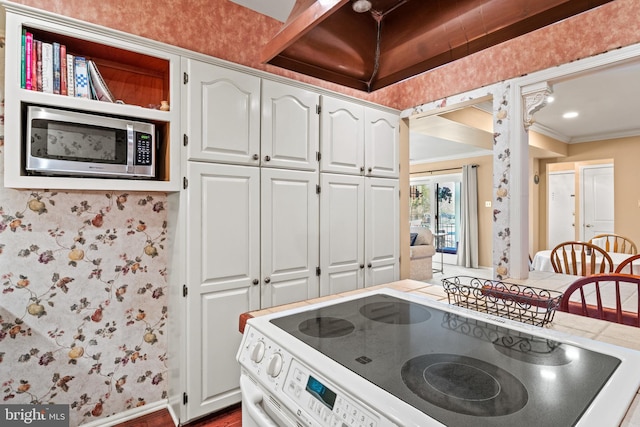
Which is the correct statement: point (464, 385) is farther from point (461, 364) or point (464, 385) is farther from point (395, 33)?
point (395, 33)

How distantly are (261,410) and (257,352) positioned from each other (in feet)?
0.51

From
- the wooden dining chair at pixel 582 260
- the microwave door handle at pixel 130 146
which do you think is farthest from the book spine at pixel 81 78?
the wooden dining chair at pixel 582 260

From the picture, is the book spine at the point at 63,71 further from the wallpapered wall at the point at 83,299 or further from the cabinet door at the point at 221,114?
the cabinet door at the point at 221,114

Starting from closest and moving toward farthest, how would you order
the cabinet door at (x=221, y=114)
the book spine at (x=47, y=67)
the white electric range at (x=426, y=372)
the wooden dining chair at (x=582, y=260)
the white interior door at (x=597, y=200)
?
the white electric range at (x=426, y=372), the book spine at (x=47, y=67), the cabinet door at (x=221, y=114), the wooden dining chair at (x=582, y=260), the white interior door at (x=597, y=200)

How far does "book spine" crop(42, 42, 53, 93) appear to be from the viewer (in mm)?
1471

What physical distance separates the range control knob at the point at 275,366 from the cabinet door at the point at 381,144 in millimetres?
1874

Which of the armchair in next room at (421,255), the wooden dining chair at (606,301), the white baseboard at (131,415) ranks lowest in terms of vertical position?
the white baseboard at (131,415)

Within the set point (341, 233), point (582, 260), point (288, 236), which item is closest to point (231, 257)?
point (288, 236)

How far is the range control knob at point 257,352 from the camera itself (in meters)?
0.99

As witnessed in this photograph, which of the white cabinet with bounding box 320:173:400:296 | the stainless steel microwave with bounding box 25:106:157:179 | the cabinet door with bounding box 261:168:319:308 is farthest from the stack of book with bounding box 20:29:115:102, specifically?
the white cabinet with bounding box 320:173:400:296

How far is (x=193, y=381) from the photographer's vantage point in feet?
6.01

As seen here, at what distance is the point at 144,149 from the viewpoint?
1719 millimetres

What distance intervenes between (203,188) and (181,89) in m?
0.56

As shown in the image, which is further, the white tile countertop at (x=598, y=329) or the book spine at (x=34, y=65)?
the book spine at (x=34, y=65)
